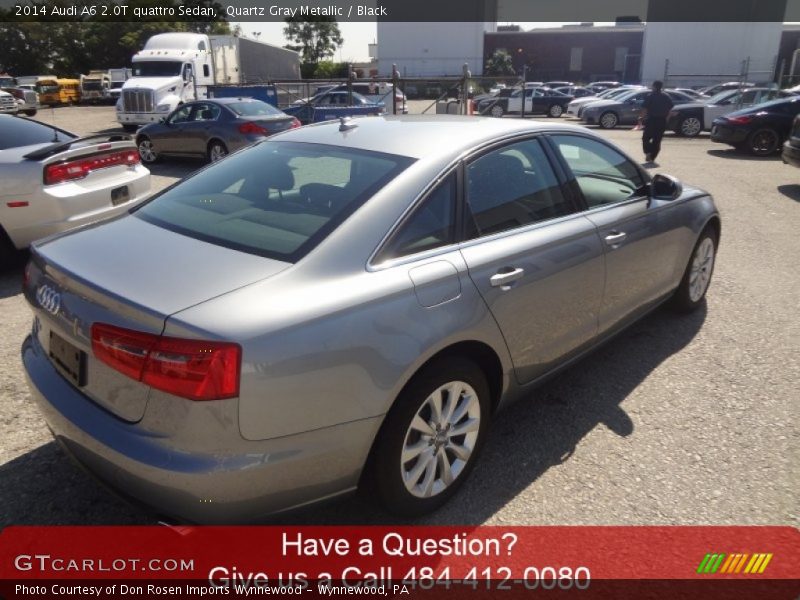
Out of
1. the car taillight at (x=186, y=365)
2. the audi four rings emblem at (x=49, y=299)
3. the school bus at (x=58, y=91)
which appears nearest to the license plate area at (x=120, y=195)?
the audi four rings emblem at (x=49, y=299)

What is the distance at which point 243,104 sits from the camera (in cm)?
1305

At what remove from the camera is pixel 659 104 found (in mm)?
12523

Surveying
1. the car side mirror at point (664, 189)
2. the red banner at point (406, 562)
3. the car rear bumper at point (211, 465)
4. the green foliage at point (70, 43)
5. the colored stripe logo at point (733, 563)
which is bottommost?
the colored stripe logo at point (733, 563)

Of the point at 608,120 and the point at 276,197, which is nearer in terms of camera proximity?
the point at 276,197

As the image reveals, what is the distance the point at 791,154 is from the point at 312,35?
84.2 m

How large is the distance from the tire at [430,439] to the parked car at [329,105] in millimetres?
16767

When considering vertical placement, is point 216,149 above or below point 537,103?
above

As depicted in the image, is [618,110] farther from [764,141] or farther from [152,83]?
[152,83]

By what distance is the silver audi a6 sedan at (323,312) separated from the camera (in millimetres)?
1964

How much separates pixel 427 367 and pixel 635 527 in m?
1.16

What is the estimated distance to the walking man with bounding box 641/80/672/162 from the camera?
1252 cm

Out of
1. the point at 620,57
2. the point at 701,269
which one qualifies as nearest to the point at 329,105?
the point at 701,269

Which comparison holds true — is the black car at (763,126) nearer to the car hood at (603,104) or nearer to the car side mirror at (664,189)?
the car hood at (603,104)

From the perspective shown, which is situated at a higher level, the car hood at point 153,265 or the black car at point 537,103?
the car hood at point 153,265
